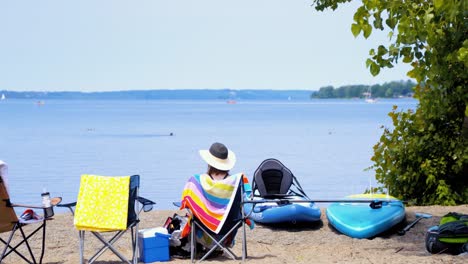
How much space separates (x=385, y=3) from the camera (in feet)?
22.7

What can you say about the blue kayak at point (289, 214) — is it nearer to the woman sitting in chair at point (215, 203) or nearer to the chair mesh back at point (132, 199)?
the woman sitting in chair at point (215, 203)

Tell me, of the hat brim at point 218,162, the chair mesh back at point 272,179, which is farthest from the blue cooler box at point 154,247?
the chair mesh back at point 272,179

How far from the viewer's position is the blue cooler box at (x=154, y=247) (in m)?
7.36

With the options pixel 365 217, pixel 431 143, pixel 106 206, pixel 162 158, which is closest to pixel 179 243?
pixel 106 206

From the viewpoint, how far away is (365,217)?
29.3ft

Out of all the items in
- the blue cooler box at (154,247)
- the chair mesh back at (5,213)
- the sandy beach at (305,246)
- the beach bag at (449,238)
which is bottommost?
the sandy beach at (305,246)

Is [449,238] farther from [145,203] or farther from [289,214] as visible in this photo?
[145,203]

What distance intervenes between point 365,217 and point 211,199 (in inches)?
90.0

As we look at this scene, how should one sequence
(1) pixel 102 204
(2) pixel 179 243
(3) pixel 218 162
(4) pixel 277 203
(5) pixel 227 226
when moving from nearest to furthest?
1. (1) pixel 102 204
2. (5) pixel 227 226
3. (2) pixel 179 243
4. (3) pixel 218 162
5. (4) pixel 277 203

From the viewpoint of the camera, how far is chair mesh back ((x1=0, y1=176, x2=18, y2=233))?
682cm

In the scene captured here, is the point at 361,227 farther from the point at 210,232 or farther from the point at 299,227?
the point at 210,232

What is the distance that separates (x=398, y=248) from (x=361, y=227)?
25.6 inches

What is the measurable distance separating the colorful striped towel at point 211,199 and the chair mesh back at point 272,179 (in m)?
2.66

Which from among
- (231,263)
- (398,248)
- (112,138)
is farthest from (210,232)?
(112,138)
